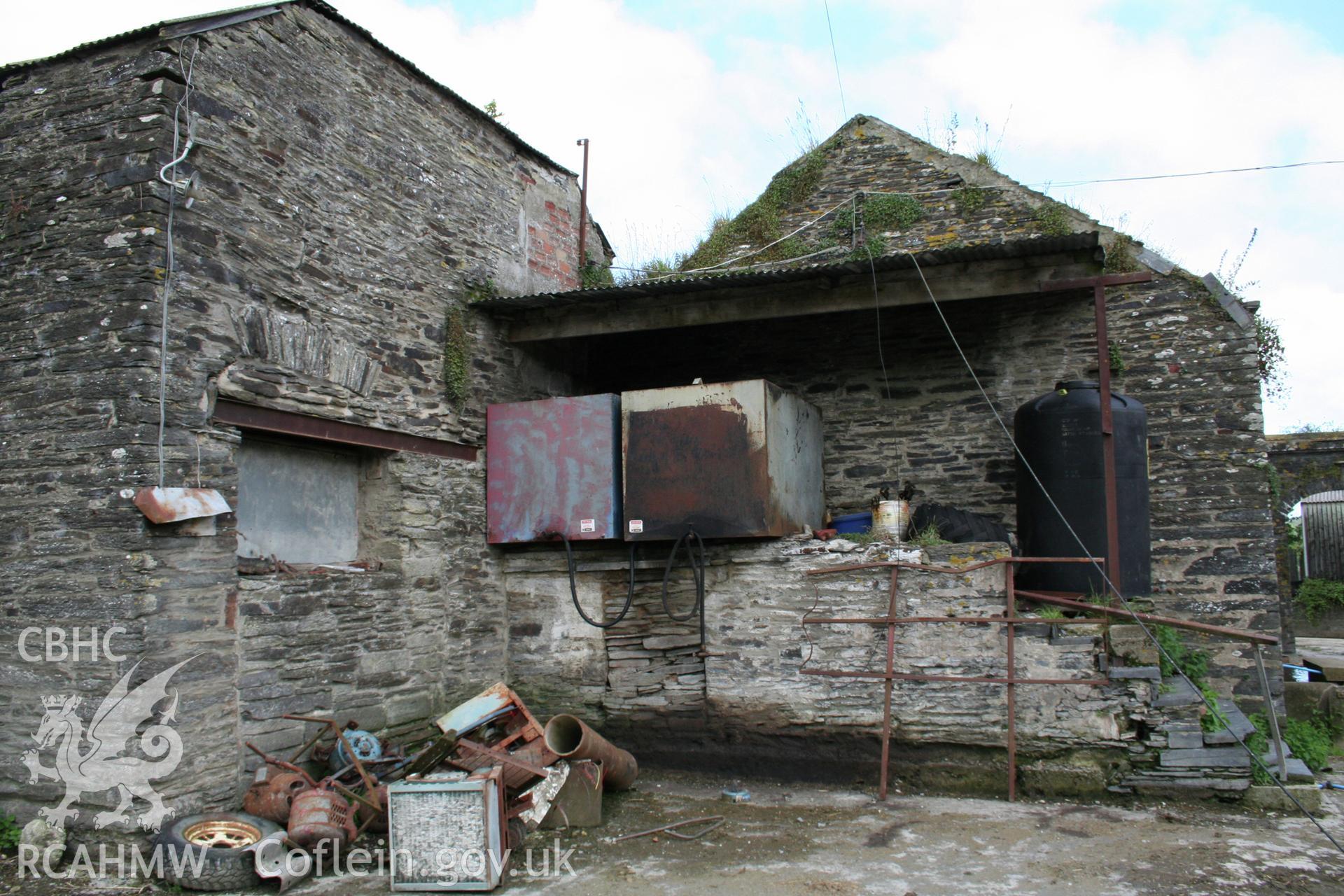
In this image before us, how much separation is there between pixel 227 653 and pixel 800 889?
3.46 m

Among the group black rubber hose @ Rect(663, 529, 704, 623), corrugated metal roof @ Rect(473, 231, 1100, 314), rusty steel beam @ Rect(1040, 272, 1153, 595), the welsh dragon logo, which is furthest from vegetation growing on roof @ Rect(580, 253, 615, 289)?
the welsh dragon logo

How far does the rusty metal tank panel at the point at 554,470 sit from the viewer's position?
7.52 m

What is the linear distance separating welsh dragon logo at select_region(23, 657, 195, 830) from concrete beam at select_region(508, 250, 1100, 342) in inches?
166

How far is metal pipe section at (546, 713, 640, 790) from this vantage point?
19.6 feet

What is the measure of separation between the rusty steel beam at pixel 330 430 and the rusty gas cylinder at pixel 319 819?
2204 millimetres

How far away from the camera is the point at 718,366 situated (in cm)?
938

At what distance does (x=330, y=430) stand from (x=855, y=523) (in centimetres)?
420

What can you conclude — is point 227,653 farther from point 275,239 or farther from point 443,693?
point 275,239

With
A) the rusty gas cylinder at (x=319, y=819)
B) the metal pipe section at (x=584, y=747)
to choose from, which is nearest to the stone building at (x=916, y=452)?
the metal pipe section at (x=584, y=747)

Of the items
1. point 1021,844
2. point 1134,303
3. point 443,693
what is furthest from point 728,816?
point 1134,303

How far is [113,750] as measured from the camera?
4.96 metres

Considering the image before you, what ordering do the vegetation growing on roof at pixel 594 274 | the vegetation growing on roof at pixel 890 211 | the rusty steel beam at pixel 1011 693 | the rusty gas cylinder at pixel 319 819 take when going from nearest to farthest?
the rusty gas cylinder at pixel 319 819
the rusty steel beam at pixel 1011 693
the vegetation growing on roof at pixel 890 211
the vegetation growing on roof at pixel 594 274

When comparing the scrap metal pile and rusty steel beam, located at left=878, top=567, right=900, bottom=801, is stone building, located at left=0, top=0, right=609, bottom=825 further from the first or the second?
rusty steel beam, located at left=878, top=567, right=900, bottom=801

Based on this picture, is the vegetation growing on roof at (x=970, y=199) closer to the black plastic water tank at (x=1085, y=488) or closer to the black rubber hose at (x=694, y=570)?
the black plastic water tank at (x=1085, y=488)
